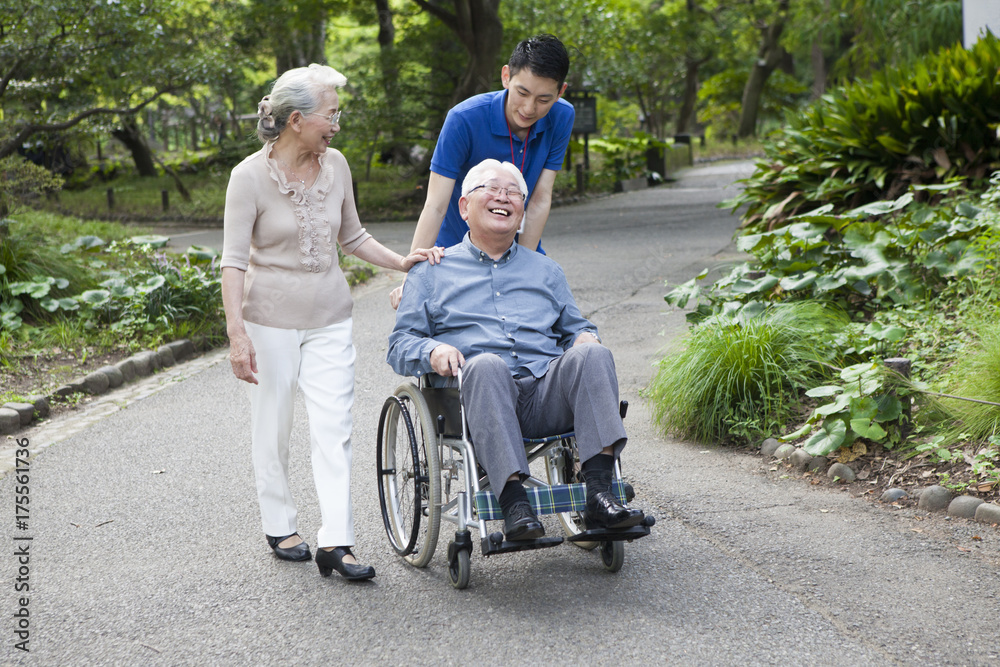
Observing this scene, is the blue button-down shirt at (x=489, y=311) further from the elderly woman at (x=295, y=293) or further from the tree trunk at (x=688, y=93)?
the tree trunk at (x=688, y=93)

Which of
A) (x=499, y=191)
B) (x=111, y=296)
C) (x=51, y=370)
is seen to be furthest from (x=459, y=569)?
(x=111, y=296)

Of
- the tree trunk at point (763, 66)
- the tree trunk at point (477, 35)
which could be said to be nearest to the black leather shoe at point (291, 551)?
the tree trunk at point (477, 35)

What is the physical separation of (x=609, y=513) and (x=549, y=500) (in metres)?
0.22

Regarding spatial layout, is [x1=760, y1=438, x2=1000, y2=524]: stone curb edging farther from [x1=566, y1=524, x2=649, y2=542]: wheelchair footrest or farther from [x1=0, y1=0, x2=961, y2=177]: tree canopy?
[x1=0, y1=0, x2=961, y2=177]: tree canopy

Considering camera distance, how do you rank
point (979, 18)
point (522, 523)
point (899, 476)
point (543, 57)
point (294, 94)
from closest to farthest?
point (522, 523)
point (294, 94)
point (543, 57)
point (899, 476)
point (979, 18)

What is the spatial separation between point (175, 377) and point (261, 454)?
3.80m

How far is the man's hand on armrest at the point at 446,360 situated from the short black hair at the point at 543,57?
1.17 metres

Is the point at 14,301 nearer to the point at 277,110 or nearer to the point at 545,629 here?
the point at 277,110

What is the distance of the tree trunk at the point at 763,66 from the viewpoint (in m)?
30.7

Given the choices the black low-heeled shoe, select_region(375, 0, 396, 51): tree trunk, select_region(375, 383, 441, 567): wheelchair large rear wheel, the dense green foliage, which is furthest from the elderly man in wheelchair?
select_region(375, 0, 396, 51): tree trunk

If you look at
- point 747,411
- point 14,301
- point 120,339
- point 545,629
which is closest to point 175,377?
point 120,339

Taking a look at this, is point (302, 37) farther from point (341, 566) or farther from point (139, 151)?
point (341, 566)

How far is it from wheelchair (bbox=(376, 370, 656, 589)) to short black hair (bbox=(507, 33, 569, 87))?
1.27m

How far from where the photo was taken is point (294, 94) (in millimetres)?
3293
